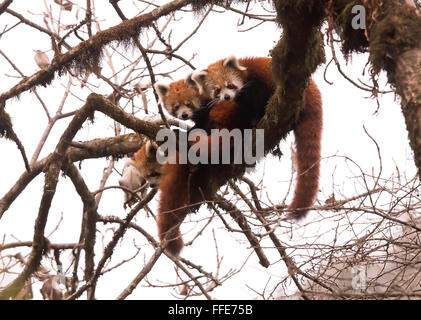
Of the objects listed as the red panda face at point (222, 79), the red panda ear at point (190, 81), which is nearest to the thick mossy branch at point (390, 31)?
the red panda face at point (222, 79)

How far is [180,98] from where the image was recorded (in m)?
5.34

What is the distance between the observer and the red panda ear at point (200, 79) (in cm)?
515

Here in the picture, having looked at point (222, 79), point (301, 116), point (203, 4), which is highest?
point (203, 4)

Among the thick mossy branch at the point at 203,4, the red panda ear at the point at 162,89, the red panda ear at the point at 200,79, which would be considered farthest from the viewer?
the red panda ear at the point at 162,89

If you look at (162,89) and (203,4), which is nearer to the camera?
(203,4)

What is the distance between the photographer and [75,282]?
400cm

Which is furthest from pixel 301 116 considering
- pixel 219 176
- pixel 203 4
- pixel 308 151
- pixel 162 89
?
pixel 162 89

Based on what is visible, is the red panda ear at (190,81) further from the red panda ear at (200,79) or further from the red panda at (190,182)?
the red panda at (190,182)

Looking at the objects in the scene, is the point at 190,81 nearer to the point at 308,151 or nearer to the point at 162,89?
the point at 162,89

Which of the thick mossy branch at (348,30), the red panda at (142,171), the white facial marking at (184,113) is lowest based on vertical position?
the thick mossy branch at (348,30)

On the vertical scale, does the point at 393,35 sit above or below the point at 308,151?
below

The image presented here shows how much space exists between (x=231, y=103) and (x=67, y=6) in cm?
266

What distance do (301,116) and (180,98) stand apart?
1908 millimetres
